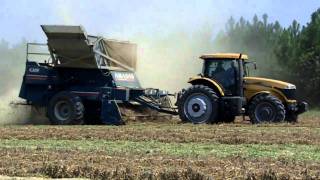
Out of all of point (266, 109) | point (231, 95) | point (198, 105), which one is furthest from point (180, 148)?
point (231, 95)

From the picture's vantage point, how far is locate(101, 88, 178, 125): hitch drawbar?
2052 cm

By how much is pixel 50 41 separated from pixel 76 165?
1180 cm

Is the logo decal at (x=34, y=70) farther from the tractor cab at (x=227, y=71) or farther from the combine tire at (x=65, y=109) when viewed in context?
the tractor cab at (x=227, y=71)

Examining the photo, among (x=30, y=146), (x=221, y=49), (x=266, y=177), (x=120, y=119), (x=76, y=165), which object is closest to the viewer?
(x=266, y=177)

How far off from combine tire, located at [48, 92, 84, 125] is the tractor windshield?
4.25m

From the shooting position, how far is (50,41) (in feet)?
69.5

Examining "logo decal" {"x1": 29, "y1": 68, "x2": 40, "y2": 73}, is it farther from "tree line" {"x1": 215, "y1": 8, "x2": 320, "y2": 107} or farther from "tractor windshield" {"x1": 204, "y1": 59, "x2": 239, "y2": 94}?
"tree line" {"x1": 215, "y1": 8, "x2": 320, "y2": 107}

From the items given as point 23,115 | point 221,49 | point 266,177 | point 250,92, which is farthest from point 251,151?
point 221,49

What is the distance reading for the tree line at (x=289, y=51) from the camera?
38.9 meters

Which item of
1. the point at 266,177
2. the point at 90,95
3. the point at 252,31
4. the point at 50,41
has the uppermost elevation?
the point at 252,31

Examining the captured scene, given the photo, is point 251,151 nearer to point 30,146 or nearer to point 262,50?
point 30,146

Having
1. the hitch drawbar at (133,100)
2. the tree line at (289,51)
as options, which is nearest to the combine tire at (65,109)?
the hitch drawbar at (133,100)

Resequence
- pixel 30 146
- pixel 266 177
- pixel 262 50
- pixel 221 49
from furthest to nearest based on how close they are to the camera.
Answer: pixel 262 50 → pixel 221 49 → pixel 30 146 → pixel 266 177

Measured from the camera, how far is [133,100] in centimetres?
2159
